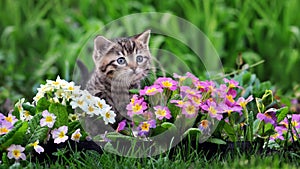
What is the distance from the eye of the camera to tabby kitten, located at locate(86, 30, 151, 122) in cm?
350

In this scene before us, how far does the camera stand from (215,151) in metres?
3.47

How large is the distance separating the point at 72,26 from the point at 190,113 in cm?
429

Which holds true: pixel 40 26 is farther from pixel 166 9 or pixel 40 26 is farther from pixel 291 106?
pixel 291 106

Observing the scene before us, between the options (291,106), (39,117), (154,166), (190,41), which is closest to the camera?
(154,166)

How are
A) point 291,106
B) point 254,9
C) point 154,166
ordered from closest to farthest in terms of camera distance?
point 154,166
point 291,106
point 254,9

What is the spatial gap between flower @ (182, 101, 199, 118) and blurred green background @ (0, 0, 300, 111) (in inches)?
113

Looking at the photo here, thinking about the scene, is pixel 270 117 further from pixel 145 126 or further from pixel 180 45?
pixel 180 45

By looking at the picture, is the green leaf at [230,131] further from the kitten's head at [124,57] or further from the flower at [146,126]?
the kitten's head at [124,57]

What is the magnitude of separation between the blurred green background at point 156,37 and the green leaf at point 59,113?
2751 mm

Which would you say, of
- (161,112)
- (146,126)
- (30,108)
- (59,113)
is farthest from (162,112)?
(30,108)

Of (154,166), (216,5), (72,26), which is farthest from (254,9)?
(154,166)

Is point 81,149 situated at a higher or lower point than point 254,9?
lower

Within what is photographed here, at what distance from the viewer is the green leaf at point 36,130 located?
3.34 metres

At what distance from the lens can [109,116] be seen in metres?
3.40
